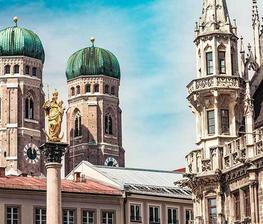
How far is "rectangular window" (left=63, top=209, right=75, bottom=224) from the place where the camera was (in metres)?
106

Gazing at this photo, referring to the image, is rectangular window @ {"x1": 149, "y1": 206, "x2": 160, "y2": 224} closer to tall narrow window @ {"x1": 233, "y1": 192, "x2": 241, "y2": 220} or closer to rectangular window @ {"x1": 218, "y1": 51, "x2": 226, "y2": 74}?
rectangular window @ {"x1": 218, "y1": 51, "x2": 226, "y2": 74}

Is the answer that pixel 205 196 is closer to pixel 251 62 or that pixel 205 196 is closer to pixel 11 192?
pixel 251 62

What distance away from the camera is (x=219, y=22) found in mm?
78812

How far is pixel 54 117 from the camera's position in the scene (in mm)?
86375

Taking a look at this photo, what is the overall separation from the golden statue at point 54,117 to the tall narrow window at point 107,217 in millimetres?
23895

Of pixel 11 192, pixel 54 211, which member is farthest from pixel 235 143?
pixel 11 192

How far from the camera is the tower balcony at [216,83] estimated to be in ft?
251

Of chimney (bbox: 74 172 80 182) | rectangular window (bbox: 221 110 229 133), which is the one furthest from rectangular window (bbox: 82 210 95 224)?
rectangular window (bbox: 221 110 229 133)

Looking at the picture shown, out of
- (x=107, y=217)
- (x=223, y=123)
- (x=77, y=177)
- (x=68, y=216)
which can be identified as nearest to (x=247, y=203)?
(x=223, y=123)

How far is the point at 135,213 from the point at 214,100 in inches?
1477

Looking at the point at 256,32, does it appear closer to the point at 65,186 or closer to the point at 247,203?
the point at 247,203

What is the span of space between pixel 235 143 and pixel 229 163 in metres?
1.58

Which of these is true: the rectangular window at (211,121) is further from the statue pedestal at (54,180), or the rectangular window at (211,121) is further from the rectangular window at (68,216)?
the rectangular window at (68,216)

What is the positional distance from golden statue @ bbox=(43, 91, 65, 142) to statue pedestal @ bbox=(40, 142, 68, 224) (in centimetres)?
94
